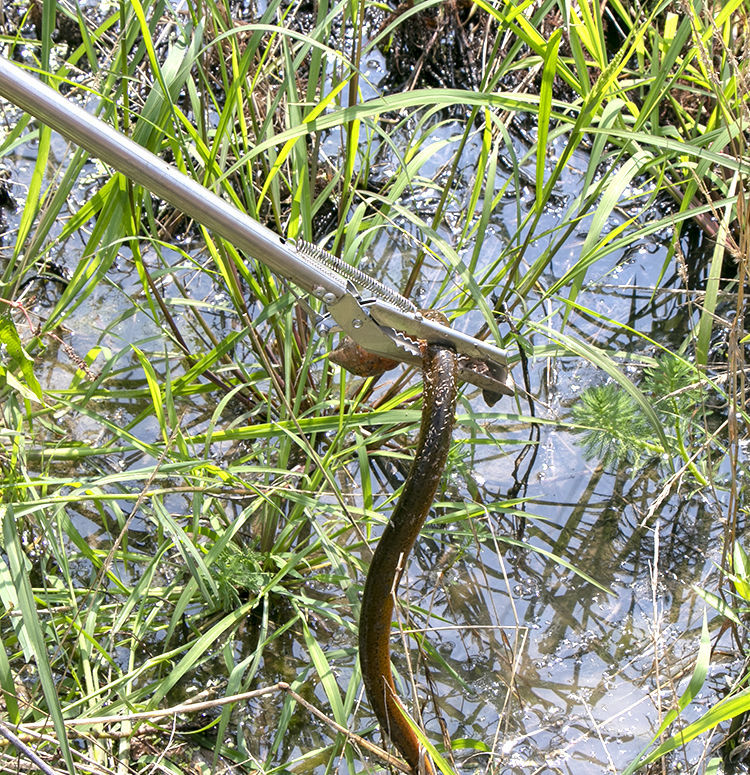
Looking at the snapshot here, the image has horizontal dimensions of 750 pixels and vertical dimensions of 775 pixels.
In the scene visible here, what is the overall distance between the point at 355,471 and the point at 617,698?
→ 698mm

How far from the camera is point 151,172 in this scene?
0.96m

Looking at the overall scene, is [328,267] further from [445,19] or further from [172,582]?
[445,19]

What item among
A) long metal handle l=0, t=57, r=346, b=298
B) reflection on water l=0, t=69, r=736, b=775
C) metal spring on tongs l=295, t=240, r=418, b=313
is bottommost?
reflection on water l=0, t=69, r=736, b=775

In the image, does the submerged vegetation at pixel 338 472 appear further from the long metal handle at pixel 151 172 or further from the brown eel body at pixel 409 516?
the long metal handle at pixel 151 172

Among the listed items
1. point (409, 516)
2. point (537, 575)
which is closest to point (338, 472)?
point (537, 575)

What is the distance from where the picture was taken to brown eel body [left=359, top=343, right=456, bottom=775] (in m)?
1.09

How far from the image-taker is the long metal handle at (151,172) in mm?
912

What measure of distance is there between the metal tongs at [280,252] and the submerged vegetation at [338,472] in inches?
7.9

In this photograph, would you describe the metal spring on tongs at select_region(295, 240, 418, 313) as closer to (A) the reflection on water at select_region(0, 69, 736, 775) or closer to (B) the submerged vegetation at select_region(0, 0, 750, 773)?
(B) the submerged vegetation at select_region(0, 0, 750, 773)

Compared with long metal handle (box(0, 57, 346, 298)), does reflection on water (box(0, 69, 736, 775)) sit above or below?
below

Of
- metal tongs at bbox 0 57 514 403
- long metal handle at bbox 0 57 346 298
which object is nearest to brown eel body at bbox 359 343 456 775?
metal tongs at bbox 0 57 514 403

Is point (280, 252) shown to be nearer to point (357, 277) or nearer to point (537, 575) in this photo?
point (357, 277)

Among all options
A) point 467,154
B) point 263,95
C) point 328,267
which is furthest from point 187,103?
point 328,267

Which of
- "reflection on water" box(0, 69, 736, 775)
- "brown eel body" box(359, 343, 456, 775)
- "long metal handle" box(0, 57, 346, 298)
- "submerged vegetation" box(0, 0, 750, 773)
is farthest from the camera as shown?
"reflection on water" box(0, 69, 736, 775)
